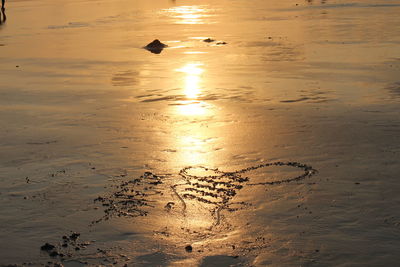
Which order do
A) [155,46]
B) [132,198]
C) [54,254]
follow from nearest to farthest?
[54,254], [132,198], [155,46]

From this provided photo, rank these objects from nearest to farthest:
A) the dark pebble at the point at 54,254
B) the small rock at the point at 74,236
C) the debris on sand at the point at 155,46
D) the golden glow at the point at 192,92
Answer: the dark pebble at the point at 54,254 < the small rock at the point at 74,236 < the golden glow at the point at 192,92 < the debris on sand at the point at 155,46

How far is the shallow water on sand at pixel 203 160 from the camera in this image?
559 cm

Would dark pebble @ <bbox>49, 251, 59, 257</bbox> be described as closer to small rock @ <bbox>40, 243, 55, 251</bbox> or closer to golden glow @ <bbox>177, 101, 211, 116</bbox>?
small rock @ <bbox>40, 243, 55, 251</bbox>

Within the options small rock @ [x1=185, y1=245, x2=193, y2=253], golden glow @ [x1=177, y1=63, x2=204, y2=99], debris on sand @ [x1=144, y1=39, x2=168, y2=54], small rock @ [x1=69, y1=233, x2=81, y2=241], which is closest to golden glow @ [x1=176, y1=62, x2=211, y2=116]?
golden glow @ [x1=177, y1=63, x2=204, y2=99]

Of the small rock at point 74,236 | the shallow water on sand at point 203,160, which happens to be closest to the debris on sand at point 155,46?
the shallow water on sand at point 203,160

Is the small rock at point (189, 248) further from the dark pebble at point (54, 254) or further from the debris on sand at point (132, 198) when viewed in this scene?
the dark pebble at point (54, 254)

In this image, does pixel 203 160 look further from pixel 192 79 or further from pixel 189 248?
pixel 192 79

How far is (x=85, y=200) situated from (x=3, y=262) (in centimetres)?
149

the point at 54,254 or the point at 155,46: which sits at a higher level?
the point at 155,46

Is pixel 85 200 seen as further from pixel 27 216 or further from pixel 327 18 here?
pixel 327 18

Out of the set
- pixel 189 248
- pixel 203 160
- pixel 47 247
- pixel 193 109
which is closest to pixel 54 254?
pixel 47 247

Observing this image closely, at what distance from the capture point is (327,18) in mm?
31812

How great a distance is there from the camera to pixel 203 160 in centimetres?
792

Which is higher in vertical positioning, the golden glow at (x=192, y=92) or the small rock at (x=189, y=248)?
the golden glow at (x=192, y=92)
